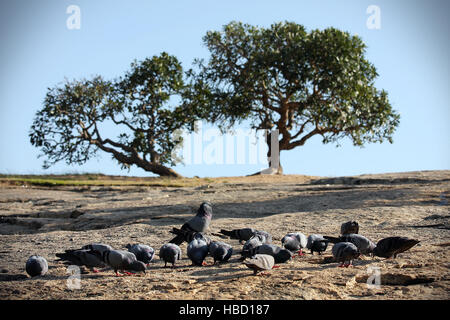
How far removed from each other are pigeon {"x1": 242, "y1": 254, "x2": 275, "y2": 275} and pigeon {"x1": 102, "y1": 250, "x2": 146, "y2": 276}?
802 millimetres

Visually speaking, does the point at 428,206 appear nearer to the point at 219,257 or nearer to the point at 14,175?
the point at 219,257

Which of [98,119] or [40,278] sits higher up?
[98,119]

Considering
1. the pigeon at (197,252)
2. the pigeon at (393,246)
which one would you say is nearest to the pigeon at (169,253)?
the pigeon at (197,252)

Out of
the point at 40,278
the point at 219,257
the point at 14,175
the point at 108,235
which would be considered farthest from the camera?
the point at 14,175

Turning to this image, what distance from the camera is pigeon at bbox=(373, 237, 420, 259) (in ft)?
12.6

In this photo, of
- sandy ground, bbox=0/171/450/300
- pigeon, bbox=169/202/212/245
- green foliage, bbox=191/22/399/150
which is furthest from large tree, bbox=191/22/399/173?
pigeon, bbox=169/202/212/245

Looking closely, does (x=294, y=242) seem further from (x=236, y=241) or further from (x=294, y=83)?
(x=294, y=83)

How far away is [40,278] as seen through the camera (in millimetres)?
3656

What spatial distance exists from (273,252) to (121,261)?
110 cm

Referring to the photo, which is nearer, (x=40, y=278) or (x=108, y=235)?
(x=40, y=278)

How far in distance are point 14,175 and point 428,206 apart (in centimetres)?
1447

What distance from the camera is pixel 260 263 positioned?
3377mm

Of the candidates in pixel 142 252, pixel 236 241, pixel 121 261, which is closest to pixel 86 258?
pixel 121 261
